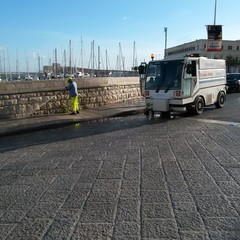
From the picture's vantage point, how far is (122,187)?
545cm

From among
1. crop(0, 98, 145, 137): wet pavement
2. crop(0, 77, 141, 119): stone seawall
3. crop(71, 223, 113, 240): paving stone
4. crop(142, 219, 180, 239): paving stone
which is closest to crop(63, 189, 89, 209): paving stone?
crop(71, 223, 113, 240): paving stone

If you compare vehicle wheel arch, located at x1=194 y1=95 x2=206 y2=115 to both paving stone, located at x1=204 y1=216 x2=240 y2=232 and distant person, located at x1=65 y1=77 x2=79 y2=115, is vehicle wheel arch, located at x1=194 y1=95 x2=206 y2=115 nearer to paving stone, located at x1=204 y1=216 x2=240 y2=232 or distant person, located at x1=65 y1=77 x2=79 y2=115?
distant person, located at x1=65 y1=77 x2=79 y2=115

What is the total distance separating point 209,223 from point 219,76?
14.5 meters

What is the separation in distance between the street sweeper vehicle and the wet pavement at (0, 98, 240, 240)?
4.19 m

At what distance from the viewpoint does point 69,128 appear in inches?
499

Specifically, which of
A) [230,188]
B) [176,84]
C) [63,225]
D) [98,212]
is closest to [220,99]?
[176,84]

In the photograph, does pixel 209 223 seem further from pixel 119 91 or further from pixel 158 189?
pixel 119 91

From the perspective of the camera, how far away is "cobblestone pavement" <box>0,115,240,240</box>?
3.96 meters

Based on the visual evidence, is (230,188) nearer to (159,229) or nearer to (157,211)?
(157,211)

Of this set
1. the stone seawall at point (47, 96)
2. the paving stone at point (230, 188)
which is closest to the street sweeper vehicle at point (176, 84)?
the stone seawall at point (47, 96)

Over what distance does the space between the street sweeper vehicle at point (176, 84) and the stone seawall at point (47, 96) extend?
3.50 meters

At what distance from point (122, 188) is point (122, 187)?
5 centimetres

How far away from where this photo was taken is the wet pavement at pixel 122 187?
3.96 metres

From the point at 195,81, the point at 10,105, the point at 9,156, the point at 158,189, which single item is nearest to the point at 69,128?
the point at 10,105
